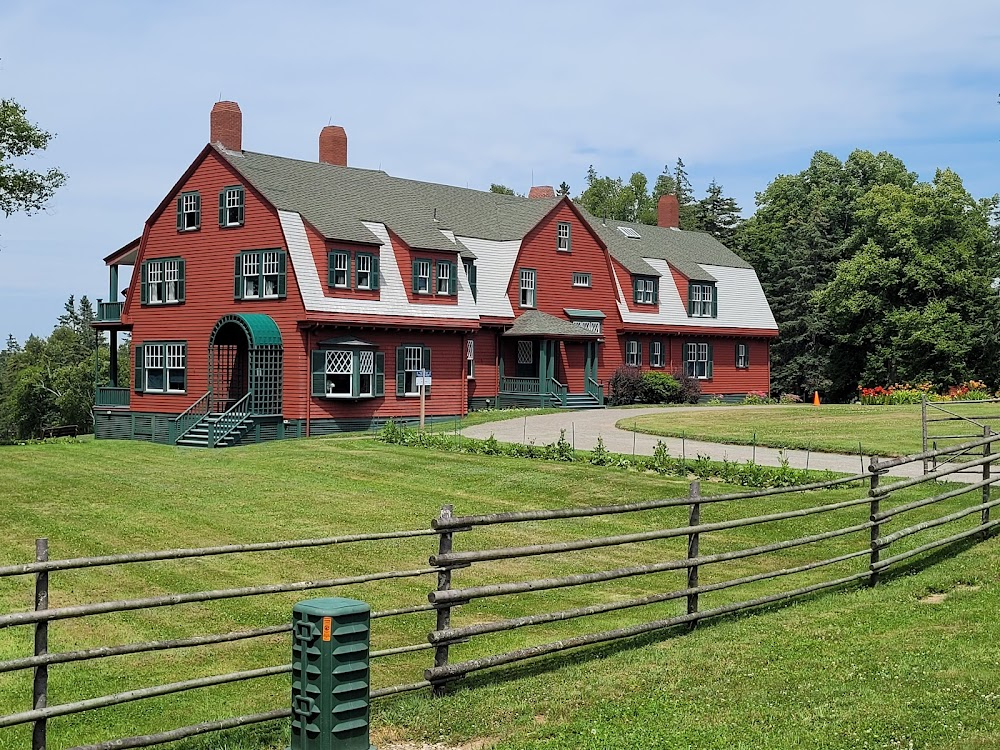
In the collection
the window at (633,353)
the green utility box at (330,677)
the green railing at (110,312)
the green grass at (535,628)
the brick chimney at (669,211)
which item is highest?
the brick chimney at (669,211)

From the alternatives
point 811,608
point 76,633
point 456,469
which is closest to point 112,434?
point 456,469

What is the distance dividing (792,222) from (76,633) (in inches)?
2967

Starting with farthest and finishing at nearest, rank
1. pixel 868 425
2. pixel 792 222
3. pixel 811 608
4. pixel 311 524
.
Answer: pixel 792 222 → pixel 868 425 → pixel 311 524 → pixel 811 608

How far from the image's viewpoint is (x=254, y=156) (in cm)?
4416

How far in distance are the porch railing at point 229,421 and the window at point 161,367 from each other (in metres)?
4.67

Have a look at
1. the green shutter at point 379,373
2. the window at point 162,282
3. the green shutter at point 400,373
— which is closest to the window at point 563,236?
the green shutter at point 400,373

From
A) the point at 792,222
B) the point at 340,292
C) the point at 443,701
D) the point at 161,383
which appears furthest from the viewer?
the point at 792,222

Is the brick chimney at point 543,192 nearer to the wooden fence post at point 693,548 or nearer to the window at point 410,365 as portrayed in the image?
the window at point 410,365

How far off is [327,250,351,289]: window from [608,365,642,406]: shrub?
15393 millimetres

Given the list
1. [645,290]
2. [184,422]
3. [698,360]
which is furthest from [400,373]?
[698,360]

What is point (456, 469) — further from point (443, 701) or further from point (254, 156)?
point (254, 156)

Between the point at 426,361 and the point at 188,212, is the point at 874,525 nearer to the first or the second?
the point at 426,361

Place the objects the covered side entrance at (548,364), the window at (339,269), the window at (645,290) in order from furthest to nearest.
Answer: the window at (645,290), the covered side entrance at (548,364), the window at (339,269)

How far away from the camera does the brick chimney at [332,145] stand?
162ft
